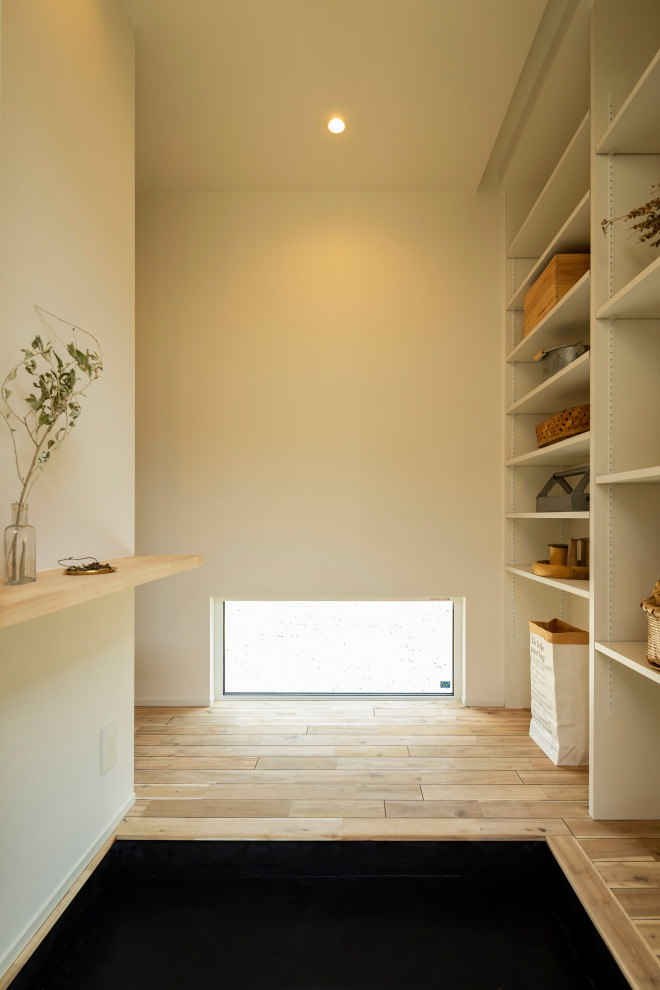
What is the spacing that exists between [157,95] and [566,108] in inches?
65.0

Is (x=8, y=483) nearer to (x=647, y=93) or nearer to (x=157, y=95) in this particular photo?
(x=157, y=95)

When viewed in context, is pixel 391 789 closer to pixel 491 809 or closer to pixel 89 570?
pixel 491 809

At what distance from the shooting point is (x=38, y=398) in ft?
4.86

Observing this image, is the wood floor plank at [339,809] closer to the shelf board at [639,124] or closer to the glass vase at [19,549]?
the glass vase at [19,549]

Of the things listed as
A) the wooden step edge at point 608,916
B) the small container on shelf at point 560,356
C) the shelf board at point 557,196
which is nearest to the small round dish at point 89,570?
the wooden step edge at point 608,916

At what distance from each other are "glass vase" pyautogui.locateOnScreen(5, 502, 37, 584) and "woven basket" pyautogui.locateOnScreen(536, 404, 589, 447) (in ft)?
6.49

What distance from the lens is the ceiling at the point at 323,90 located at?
78.7 inches

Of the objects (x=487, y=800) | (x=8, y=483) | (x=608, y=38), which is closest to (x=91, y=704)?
(x=8, y=483)

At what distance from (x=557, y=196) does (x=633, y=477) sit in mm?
1466

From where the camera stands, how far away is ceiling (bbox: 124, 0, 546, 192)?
2.00 metres

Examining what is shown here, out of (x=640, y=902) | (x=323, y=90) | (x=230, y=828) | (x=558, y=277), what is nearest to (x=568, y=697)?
(x=640, y=902)

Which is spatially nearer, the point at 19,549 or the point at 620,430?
the point at 19,549

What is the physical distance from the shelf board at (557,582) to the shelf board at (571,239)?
52.2 inches

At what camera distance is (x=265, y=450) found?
3059mm
